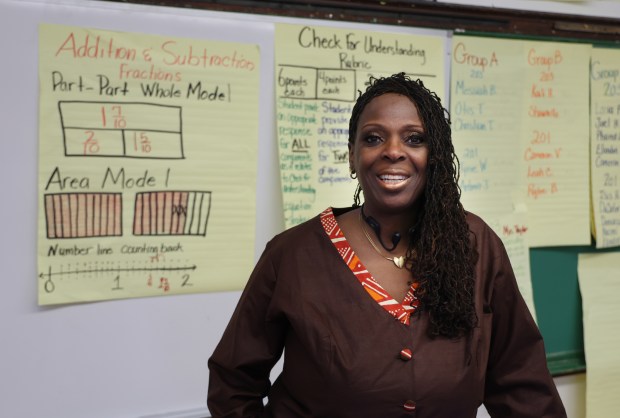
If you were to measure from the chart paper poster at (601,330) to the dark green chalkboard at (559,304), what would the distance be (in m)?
0.03

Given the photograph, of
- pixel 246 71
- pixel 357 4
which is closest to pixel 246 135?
pixel 246 71

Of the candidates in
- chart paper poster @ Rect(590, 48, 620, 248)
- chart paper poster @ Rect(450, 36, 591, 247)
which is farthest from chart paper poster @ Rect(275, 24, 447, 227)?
chart paper poster @ Rect(590, 48, 620, 248)

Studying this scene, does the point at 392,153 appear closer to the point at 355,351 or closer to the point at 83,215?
the point at 355,351

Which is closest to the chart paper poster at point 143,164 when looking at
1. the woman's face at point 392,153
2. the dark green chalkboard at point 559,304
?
the woman's face at point 392,153

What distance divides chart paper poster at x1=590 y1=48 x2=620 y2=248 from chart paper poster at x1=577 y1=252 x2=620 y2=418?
0.08 m

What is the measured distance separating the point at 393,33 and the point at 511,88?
0.43 meters

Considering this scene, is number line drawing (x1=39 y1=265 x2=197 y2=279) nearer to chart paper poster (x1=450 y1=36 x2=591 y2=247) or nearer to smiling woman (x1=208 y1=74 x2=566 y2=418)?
smiling woman (x1=208 y1=74 x2=566 y2=418)

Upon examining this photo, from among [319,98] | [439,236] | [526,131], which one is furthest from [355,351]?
[526,131]

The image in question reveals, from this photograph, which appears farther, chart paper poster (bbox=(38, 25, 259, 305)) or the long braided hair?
chart paper poster (bbox=(38, 25, 259, 305))

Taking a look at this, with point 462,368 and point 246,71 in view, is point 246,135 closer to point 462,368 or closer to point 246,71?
point 246,71

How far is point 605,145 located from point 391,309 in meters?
1.42

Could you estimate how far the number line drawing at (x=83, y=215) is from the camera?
60.0 inches

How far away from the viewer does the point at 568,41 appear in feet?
6.97

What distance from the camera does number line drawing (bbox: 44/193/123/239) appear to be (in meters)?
1.52
